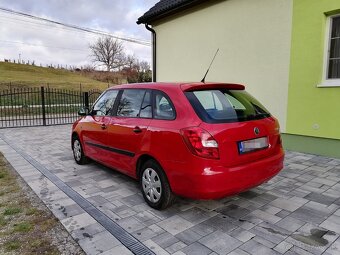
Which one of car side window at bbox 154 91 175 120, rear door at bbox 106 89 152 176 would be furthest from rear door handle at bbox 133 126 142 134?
car side window at bbox 154 91 175 120

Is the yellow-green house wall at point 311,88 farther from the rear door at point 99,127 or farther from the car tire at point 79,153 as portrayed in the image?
the car tire at point 79,153

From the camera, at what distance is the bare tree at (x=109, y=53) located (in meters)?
50.5

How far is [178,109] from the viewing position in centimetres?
319

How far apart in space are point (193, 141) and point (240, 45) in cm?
532

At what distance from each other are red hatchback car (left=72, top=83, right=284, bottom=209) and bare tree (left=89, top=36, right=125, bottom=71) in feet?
162

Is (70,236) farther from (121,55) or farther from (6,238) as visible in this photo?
(121,55)

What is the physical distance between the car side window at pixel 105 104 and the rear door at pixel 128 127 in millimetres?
282

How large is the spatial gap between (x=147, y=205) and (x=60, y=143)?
5306 millimetres

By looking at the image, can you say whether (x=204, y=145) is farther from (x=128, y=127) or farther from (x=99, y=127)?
(x=99, y=127)

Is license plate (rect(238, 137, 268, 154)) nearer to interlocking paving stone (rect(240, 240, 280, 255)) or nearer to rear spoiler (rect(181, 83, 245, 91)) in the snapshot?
rear spoiler (rect(181, 83, 245, 91))

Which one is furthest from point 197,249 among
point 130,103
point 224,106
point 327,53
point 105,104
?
point 327,53

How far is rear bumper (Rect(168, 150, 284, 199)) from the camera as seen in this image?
288cm

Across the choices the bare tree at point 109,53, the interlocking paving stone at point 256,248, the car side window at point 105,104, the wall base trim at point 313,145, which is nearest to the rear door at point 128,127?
the car side window at point 105,104

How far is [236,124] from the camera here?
10.1ft
